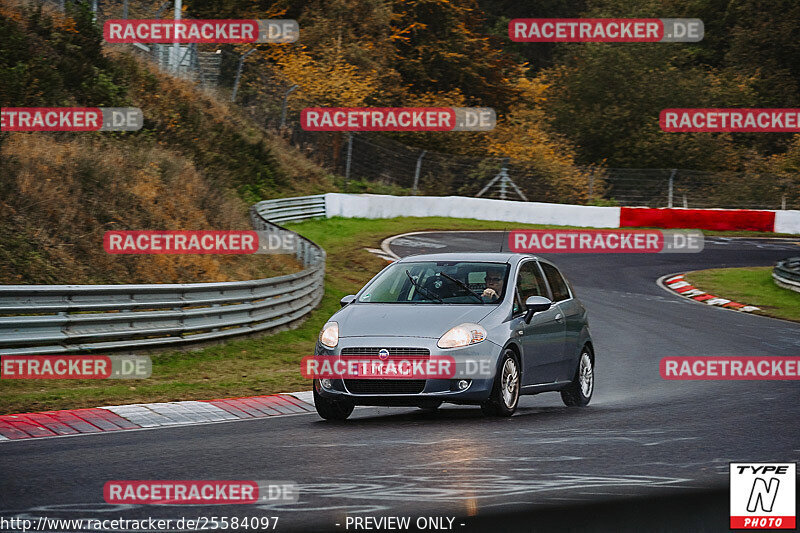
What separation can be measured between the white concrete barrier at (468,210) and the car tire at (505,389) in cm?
3045

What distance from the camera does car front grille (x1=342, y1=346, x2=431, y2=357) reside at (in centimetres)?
996

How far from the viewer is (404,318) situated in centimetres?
1039

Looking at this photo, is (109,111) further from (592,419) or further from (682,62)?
(682,62)

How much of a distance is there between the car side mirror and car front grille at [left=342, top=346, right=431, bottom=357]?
156 centimetres

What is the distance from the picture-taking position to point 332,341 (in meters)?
10.3

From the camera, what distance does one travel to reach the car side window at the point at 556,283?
1233cm
